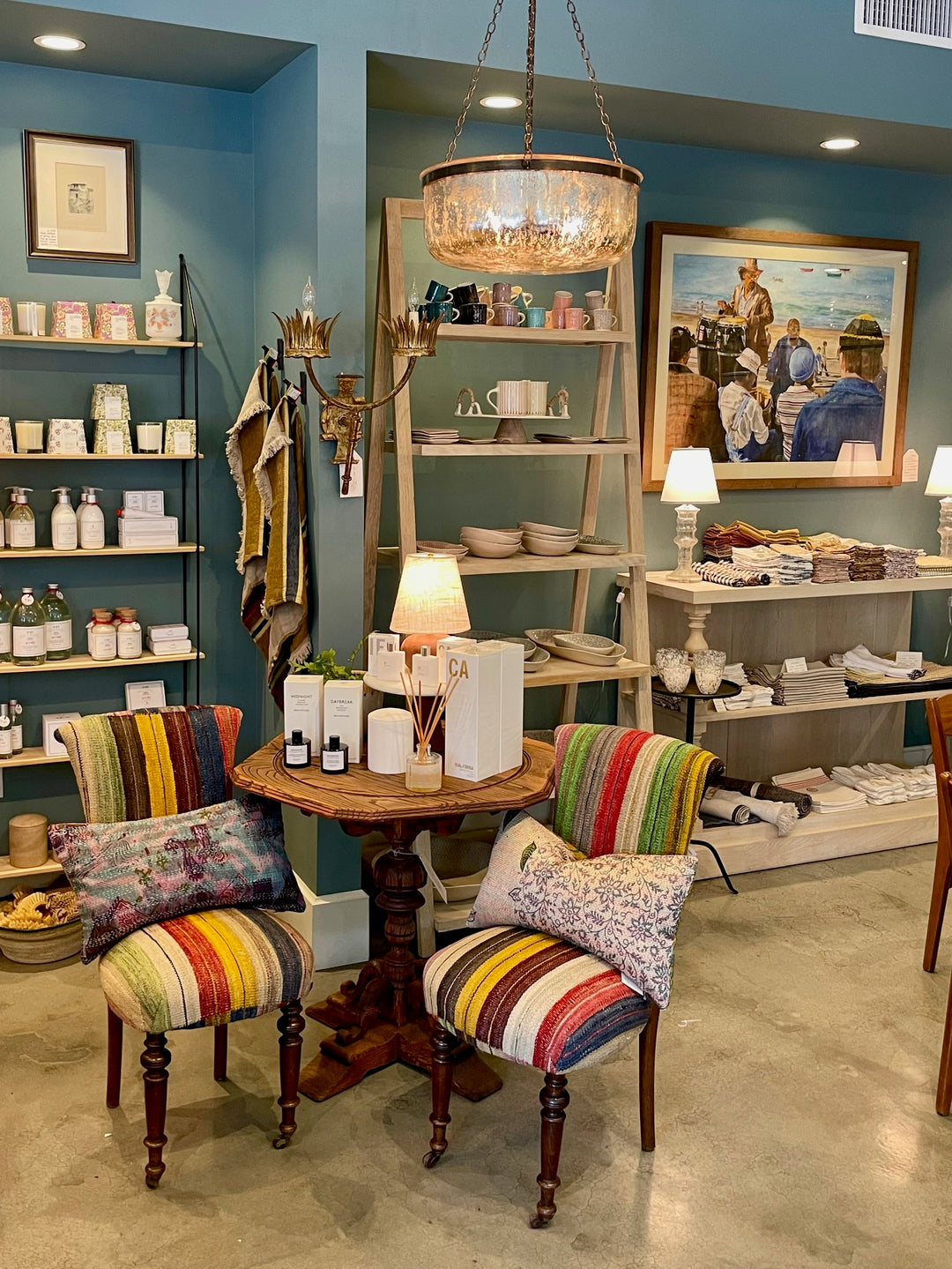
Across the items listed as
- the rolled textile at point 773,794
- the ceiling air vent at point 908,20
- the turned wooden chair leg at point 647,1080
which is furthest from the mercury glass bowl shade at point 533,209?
the rolled textile at point 773,794

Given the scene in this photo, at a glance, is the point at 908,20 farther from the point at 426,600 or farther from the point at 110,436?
the point at 110,436

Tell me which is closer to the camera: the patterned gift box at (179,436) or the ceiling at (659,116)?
the ceiling at (659,116)

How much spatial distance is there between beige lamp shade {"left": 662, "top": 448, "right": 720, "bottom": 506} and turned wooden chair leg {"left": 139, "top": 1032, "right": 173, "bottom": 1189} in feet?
8.41

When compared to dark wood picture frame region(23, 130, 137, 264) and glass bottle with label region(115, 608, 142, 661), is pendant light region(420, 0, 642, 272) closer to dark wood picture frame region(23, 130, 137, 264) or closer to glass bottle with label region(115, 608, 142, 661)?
dark wood picture frame region(23, 130, 137, 264)

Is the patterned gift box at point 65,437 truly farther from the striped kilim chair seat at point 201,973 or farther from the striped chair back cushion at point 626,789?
the striped chair back cushion at point 626,789

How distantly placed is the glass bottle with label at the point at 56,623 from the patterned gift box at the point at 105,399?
0.54 metres

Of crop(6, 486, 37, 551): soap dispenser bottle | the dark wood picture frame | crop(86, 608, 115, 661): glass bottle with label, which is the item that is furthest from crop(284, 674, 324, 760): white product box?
the dark wood picture frame

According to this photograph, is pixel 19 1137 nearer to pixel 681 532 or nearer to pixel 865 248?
pixel 681 532

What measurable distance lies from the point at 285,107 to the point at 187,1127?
2722mm

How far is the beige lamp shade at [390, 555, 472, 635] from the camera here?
3.10m

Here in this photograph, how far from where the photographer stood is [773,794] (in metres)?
4.57

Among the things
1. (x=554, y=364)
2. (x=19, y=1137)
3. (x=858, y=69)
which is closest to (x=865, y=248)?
(x=858, y=69)

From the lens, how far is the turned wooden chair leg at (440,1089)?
8.64 ft

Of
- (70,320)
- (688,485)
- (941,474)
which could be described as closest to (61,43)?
(70,320)
